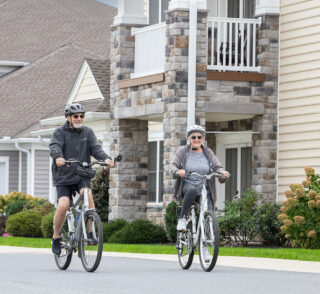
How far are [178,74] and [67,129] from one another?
27.2 feet

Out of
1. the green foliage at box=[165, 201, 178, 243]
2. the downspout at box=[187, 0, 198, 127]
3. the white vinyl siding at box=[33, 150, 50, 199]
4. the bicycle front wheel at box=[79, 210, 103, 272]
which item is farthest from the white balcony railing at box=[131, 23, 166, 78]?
the white vinyl siding at box=[33, 150, 50, 199]

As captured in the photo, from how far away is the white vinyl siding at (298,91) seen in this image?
64.6 feet

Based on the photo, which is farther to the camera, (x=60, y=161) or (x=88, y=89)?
(x=88, y=89)

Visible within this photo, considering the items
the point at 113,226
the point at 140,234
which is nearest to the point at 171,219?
the point at 140,234

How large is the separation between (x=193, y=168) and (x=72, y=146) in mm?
1571

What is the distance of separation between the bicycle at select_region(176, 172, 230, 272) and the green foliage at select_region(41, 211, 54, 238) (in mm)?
10729

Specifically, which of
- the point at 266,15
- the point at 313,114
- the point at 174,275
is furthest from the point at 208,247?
the point at 266,15

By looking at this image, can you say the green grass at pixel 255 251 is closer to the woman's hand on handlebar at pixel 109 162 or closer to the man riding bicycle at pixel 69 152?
the woman's hand on handlebar at pixel 109 162

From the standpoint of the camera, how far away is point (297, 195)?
17.5 meters

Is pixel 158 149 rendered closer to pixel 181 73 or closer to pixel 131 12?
pixel 131 12

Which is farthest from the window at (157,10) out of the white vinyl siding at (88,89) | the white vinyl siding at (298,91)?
the white vinyl siding at (298,91)

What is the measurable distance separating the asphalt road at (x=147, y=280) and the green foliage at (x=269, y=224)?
570 centimetres

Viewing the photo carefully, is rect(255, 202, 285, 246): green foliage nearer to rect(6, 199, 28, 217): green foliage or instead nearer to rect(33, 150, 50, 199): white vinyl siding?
rect(6, 199, 28, 217): green foliage

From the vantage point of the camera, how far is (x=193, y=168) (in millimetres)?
12242
